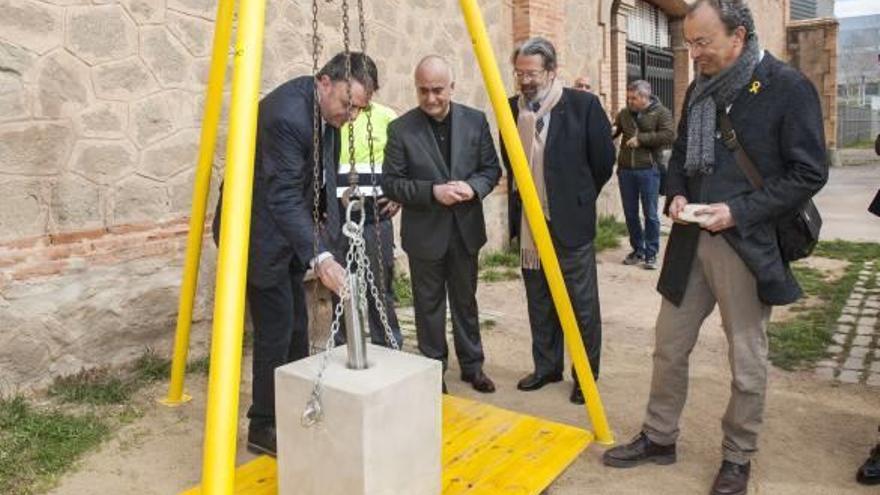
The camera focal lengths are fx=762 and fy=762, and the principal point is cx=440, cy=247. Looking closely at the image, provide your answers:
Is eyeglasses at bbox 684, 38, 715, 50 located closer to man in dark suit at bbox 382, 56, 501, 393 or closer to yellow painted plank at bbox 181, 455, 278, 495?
man in dark suit at bbox 382, 56, 501, 393

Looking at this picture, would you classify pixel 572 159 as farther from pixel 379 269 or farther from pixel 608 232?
pixel 608 232

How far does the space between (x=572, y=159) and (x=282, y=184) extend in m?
1.67

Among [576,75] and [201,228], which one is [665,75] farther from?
[201,228]

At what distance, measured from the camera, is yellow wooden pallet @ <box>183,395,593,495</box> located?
287 cm

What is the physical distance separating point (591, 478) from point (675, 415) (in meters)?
0.47

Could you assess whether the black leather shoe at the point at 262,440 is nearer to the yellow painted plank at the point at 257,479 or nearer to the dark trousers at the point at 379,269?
the yellow painted plank at the point at 257,479

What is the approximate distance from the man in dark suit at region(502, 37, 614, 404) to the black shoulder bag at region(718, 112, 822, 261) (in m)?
1.17

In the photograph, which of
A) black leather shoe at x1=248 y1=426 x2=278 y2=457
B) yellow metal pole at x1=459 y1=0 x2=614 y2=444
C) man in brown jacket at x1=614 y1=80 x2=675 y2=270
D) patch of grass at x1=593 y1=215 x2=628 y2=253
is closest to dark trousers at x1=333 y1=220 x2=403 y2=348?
black leather shoe at x1=248 y1=426 x2=278 y2=457

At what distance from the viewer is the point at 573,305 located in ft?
13.8

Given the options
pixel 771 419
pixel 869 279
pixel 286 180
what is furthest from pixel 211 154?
pixel 869 279

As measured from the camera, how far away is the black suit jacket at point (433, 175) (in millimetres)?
4223

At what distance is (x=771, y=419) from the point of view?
396 cm

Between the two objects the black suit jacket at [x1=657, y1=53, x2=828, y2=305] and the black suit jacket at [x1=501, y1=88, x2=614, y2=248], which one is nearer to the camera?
the black suit jacket at [x1=657, y1=53, x2=828, y2=305]

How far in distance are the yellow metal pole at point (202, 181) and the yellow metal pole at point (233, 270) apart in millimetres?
1175
